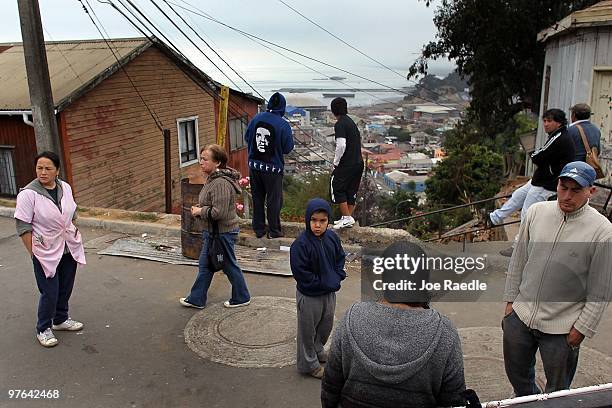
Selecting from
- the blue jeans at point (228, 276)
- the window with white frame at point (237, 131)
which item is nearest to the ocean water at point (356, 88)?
the window with white frame at point (237, 131)

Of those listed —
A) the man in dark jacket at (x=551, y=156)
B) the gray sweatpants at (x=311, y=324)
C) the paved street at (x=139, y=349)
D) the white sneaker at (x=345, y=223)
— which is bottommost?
the paved street at (x=139, y=349)

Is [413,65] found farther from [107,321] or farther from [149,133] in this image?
[107,321]

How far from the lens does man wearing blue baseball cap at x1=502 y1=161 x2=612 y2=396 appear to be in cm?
286

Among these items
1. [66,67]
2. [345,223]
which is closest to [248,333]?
[345,223]

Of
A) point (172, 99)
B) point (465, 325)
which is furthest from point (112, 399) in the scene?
point (172, 99)

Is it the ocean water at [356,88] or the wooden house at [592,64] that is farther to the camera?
the ocean water at [356,88]

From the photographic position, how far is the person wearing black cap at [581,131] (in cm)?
571

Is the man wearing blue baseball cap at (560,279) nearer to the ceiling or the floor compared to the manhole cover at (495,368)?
nearer to the ceiling

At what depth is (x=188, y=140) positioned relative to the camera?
17641 millimetres

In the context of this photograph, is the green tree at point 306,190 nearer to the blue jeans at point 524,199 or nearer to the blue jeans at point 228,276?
the blue jeans at point 524,199

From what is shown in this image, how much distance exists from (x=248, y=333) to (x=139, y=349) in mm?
972

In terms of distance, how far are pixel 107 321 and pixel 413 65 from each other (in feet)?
54.4

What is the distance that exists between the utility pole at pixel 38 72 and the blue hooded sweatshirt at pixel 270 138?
436 centimetres

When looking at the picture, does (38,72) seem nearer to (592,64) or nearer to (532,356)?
(532,356)
